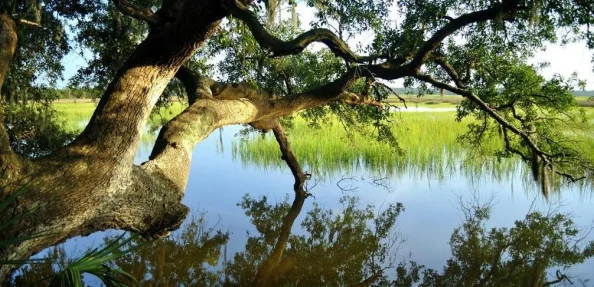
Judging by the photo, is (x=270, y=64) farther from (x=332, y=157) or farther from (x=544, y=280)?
(x=544, y=280)

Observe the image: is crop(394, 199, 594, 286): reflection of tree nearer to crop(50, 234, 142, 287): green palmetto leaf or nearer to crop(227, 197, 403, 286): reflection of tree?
crop(227, 197, 403, 286): reflection of tree

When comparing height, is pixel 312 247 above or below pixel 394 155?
below

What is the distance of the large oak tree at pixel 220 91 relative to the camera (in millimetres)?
3180

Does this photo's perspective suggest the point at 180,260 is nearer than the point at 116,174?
No

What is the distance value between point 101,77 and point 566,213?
6.43m

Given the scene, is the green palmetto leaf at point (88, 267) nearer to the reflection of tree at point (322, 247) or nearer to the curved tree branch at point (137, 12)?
→ the curved tree branch at point (137, 12)

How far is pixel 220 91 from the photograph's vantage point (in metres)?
6.04

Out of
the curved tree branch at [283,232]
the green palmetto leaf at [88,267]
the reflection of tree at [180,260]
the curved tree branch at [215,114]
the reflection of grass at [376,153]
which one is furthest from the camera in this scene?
the reflection of grass at [376,153]

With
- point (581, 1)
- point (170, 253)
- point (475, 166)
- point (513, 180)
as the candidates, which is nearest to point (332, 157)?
point (475, 166)

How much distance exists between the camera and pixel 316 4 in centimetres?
440

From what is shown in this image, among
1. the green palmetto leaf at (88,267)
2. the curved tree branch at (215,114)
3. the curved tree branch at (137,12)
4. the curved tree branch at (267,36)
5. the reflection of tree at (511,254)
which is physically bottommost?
the reflection of tree at (511,254)

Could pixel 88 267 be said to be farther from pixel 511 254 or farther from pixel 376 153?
pixel 376 153

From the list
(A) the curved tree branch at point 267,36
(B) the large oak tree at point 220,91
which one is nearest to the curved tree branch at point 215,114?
(B) the large oak tree at point 220,91

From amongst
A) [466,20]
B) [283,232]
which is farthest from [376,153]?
[466,20]
